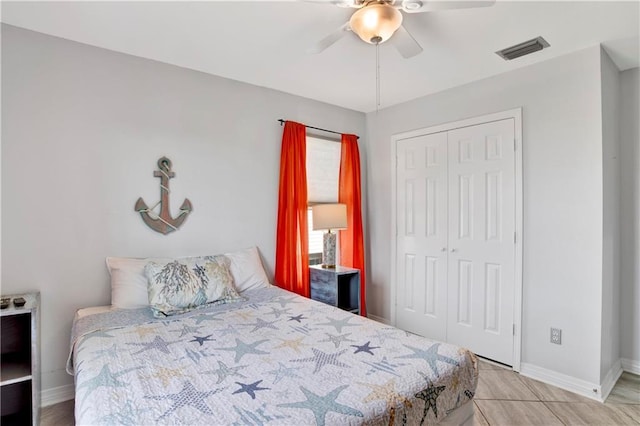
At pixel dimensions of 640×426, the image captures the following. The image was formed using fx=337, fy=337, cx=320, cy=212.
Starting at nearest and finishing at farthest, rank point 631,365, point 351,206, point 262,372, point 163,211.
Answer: point 262,372
point 163,211
point 631,365
point 351,206

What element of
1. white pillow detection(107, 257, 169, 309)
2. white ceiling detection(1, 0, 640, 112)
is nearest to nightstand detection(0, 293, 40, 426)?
white pillow detection(107, 257, 169, 309)

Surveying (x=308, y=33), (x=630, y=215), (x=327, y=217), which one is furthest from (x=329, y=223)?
(x=630, y=215)

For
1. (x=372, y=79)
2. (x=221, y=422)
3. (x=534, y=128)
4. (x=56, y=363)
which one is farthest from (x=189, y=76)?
(x=534, y=128)

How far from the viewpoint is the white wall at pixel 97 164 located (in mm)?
2189

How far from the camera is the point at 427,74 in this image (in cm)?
295

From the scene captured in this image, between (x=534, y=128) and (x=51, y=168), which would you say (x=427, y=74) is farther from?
(x=51, y=168)

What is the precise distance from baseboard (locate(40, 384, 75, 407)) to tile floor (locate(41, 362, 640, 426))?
0.04 meters

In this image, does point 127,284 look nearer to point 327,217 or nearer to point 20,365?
point 20,365

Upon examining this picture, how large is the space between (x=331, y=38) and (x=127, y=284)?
209 centimetres

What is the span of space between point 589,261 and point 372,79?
88.3 inches

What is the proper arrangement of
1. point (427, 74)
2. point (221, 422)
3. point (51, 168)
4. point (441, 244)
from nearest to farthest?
point (221, 422), point (51, 168), point (427, 74), point (441, 244)

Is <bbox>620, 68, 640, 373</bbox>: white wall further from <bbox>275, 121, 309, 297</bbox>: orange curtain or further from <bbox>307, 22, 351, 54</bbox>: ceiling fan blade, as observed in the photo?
<bbox>275, 121, 309, 297</bbox>: orange curtain

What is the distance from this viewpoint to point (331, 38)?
1.92 metres

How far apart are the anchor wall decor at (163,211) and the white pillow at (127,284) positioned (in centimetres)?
35
